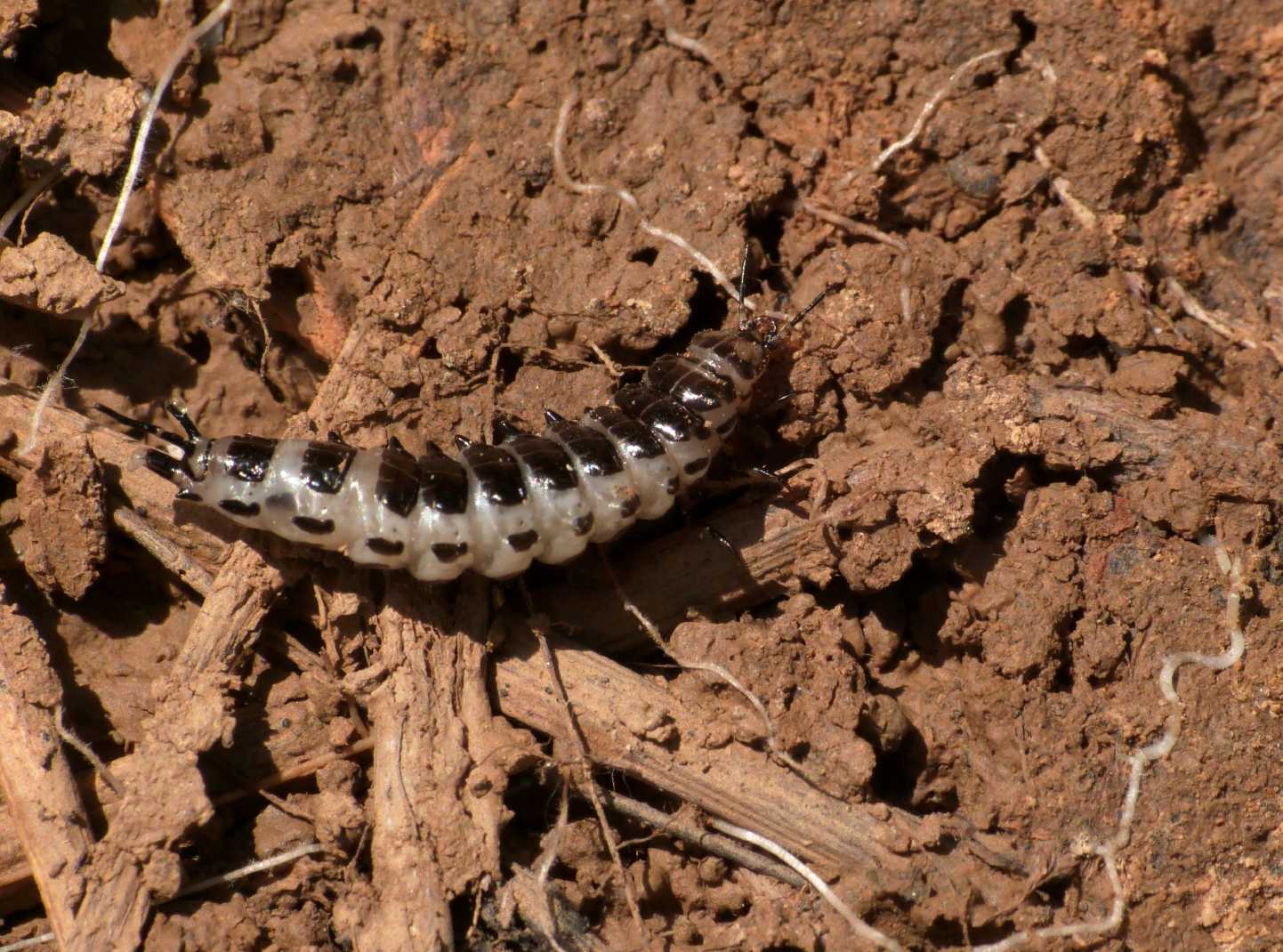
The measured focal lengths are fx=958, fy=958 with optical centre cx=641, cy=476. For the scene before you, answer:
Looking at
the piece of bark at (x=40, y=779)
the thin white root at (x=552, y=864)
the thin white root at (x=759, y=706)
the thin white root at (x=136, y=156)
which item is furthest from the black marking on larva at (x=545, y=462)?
the piece of bark at (x=40, y=779)

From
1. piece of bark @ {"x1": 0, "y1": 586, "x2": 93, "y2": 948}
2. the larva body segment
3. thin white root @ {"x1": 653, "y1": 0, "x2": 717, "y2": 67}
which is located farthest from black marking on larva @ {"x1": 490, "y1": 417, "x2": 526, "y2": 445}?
thin white root @ {"x1": 653, "y1": 0, "x2": 717, "y2": 67}

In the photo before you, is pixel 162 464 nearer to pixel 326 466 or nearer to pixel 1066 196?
pixel 326 466

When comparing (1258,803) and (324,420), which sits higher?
(324,420)

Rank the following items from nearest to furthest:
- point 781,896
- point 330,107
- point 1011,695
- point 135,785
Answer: point 135,785, point 781,896, point 1011,695, point 330,107

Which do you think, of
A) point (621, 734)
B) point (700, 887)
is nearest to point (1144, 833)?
point (700, 887)

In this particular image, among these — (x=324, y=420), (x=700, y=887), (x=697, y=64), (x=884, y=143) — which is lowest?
(x=700, y=887)

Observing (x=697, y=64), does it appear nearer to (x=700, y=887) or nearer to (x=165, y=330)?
(x=165, y=330)

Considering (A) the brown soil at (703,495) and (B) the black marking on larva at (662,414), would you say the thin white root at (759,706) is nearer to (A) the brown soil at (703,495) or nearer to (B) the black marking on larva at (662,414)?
(A) the brown soil at (703,495)

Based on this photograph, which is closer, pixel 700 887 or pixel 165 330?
pixel 700 887
